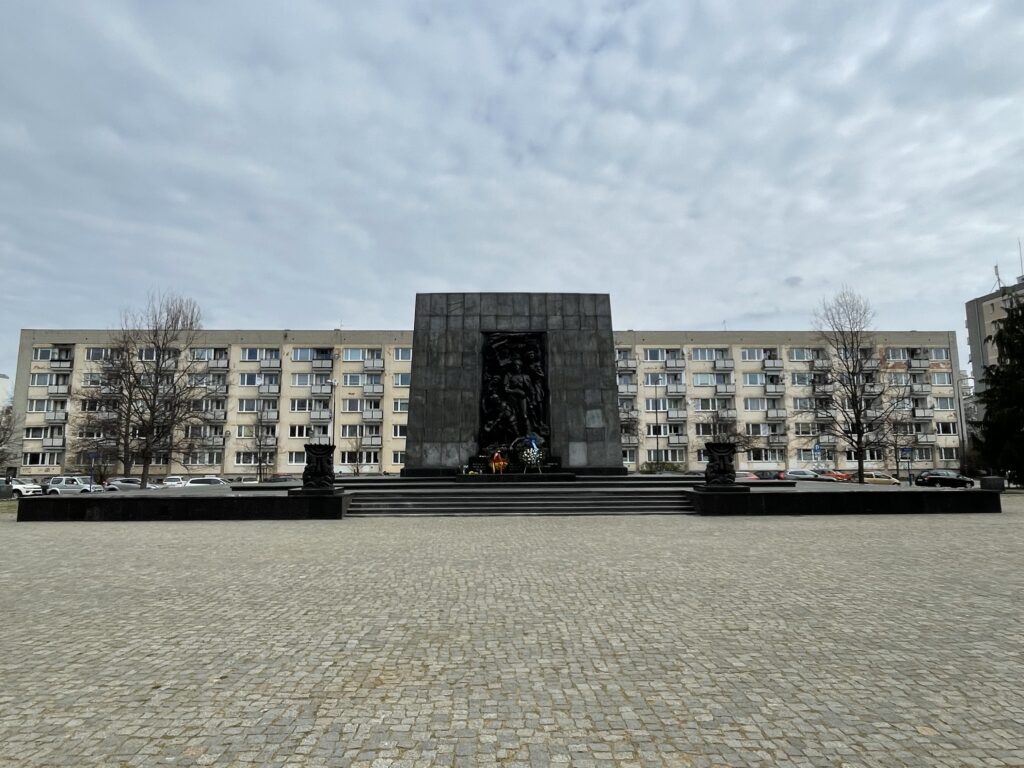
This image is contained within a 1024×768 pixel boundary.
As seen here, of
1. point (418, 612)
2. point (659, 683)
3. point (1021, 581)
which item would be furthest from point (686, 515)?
point (659, 683)

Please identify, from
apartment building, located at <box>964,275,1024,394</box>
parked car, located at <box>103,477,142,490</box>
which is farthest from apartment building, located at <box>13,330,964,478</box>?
parked car, located at <box>103,477,142,490</box>

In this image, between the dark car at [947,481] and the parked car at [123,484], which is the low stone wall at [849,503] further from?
the parked car at [123,484]

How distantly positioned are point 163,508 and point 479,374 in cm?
1177

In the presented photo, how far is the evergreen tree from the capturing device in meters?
29.5

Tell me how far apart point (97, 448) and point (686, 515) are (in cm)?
3781

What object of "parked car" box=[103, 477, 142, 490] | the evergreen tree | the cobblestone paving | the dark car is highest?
the evergreen tree

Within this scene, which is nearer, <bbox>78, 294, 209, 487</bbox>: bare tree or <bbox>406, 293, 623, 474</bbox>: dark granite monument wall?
<bbox>406, 293, 623, 474</bbox>: dark granite monument wall

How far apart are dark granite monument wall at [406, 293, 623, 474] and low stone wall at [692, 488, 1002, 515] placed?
6.66 meters

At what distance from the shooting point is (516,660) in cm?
479

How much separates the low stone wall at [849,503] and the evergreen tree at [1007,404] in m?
15.9

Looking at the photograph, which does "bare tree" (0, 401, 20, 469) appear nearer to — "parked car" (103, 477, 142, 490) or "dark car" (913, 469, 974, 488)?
"parked car" (103, 477, 142, 490)

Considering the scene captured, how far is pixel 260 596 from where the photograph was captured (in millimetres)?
6961

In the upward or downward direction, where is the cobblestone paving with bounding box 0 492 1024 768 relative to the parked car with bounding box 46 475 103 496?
downward

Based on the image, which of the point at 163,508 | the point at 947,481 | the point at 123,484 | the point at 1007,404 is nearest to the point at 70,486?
the point at 123,484
